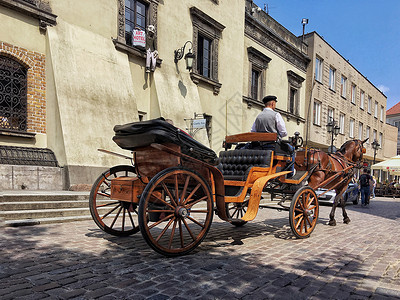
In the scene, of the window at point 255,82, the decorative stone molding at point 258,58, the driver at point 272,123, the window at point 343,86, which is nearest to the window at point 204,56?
the decorative stone molding at point 258,58

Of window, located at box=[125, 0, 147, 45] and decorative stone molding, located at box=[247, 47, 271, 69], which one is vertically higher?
decorative stone molding, located at box=[247, 47, 271, 69]

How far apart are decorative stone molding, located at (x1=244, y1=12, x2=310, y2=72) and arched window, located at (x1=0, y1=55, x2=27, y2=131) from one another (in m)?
11.3

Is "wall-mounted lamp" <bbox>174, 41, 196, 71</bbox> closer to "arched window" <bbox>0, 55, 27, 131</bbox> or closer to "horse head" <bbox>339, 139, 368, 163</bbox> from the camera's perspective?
"arched window" <bbox>0, 55, 27, 131</bbox>

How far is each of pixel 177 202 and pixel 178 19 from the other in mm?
10418

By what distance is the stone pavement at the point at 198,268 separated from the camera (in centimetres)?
260

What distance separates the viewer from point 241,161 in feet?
16.2

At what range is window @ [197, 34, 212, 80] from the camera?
13586 mm

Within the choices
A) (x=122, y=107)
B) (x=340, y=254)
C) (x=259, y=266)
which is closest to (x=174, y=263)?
(x=259, y=266)

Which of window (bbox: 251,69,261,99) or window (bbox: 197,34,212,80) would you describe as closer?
window (bbox: 197,34,212,80)

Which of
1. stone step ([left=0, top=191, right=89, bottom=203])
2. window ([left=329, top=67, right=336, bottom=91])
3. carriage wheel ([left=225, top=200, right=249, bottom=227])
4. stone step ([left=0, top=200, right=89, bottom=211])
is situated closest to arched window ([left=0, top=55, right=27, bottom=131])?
stone step ([left=0, top=191, right=89, bottom=203])

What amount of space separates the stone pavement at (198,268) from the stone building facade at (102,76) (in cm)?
387

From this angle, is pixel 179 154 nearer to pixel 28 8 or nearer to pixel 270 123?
pixel 270 123

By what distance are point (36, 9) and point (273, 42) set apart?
43.8ft

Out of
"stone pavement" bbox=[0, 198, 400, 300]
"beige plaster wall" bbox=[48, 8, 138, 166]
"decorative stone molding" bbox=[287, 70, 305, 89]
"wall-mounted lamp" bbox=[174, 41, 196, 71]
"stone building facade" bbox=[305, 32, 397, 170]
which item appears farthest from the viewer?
"stone building facade" bbox=[305, 32, 397, 170]
